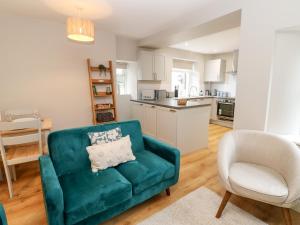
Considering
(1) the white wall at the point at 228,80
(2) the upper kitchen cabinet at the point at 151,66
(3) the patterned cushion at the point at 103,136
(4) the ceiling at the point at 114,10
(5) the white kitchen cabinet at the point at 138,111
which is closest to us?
(3) the patterned cushion at the point at 103,136

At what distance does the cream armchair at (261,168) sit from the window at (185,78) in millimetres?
3976

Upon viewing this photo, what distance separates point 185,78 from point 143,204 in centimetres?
506

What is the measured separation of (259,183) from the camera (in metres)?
1.51

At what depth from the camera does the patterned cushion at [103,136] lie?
1.87 metres

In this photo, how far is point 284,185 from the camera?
1479 mm

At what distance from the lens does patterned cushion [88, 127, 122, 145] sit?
1.87 m

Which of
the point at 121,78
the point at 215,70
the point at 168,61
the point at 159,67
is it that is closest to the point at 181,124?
the point at 159,67

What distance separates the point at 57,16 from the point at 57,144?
2.42 m

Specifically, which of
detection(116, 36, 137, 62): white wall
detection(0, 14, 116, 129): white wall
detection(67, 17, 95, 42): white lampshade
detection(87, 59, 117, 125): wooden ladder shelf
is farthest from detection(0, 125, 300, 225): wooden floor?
detection(116, 36, 137, 62): white wall

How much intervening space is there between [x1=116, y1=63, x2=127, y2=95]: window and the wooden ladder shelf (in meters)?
0.64

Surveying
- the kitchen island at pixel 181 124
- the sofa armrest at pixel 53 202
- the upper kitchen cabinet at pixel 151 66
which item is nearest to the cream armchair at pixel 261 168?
the kitchen island at pixel 181 124

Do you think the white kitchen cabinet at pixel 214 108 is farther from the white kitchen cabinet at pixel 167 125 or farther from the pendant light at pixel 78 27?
the pendant light at pixel 78 27

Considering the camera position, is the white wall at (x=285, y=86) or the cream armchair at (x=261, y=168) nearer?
the cream armchair at (x=261, y=168)

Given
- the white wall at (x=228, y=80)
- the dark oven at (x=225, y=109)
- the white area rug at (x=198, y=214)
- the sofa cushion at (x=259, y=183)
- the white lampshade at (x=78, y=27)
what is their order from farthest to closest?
the white wall at (x=228, y=80), the dark oven at (x=225, y=109), the white lampshade at (x=78, y=27), the white area rug at (x=198, y=214), the sofa cushion at (x=259, y=183)
